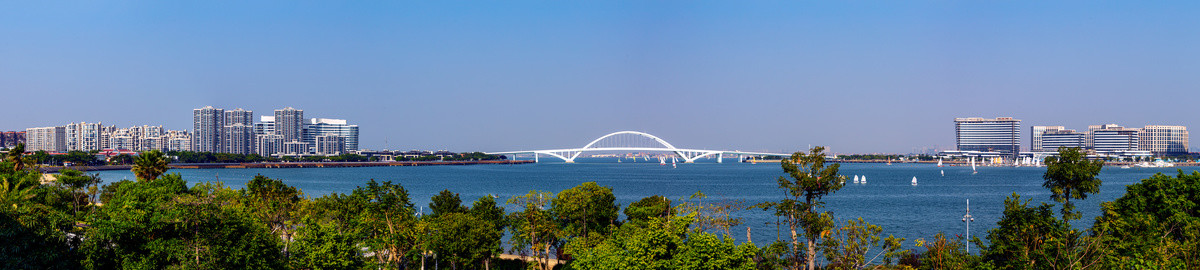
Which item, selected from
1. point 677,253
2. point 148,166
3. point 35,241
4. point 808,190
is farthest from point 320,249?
point 148,166

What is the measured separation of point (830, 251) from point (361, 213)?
553 inches

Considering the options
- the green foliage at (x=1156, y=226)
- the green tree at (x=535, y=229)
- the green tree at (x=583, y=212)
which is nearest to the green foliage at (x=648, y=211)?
the green tree at (x=583, y=212)

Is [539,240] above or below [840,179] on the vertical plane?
below

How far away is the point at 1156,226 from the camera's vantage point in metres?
22.3

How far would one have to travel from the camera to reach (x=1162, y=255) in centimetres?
1722

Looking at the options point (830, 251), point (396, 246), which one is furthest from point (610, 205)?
point (830, 251)

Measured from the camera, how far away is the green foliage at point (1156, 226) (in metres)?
17.3

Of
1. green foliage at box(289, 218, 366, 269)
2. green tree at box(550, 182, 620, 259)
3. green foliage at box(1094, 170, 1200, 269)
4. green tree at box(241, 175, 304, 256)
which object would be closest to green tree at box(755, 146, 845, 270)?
green foliage at box(1094, 170, 1200, 269)

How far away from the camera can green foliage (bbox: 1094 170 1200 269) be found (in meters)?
17.3

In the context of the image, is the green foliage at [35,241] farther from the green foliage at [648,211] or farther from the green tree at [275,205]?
the green foliage at [648,211]

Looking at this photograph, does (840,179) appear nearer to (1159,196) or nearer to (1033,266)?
(1033,266)

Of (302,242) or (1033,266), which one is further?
(302,242)

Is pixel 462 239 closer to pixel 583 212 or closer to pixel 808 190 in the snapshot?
pixel 583 212

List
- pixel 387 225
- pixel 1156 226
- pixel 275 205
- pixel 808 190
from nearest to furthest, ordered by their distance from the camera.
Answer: pixel 808 190 < pixel 1156 226 < pixel 387 225 < pixel 275 205
